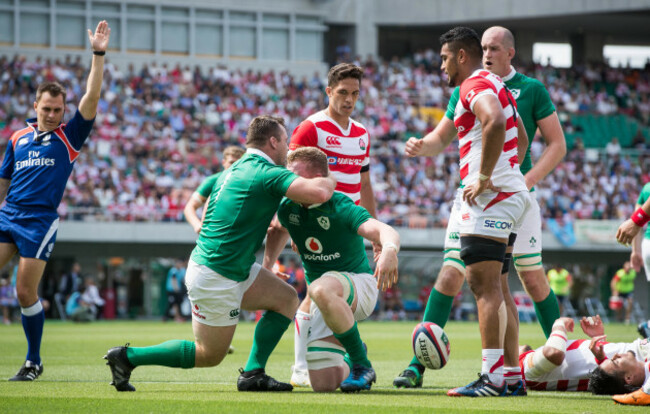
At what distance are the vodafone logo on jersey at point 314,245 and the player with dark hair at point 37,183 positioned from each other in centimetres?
255

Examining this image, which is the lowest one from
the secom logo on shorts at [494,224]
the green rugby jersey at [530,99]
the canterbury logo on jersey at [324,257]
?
the canterbury logo on jersey at [324,257]

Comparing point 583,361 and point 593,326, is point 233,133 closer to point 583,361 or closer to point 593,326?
point 583,361

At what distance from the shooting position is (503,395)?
6410mm

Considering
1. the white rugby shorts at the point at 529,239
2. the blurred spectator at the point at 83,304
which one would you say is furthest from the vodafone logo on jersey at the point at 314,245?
the blurred spectator at the point at 83,304

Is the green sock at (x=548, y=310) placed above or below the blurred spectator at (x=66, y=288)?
above

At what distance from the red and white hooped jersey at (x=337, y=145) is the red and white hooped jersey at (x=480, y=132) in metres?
1.66

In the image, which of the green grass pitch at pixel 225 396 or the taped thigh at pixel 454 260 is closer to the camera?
the green grass pitch at pixel 225 396

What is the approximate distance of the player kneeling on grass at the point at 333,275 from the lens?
6.28 meters

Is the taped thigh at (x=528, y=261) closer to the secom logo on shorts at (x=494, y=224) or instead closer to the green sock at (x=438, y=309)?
the green sock at (x=438, y=309)

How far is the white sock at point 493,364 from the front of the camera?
6238 mm

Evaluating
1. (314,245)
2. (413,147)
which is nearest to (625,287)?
(413,147)

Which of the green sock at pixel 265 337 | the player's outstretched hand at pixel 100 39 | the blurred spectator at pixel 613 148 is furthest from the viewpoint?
the blurred spectator at pixel 613 148

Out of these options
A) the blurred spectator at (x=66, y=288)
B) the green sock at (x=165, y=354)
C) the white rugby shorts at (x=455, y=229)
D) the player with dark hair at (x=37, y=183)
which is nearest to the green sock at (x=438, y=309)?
the white rugby shorts at (x=455, y=229)

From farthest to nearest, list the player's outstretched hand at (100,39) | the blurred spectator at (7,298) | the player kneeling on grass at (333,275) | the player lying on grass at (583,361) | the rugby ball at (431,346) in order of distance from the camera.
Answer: the blurred spectator at (7,298), the player's outstretched hand at (100,39), the player lying on grass at (583,361), the rugby ball at (431,346), the player kneeling on grass at (333,275)
